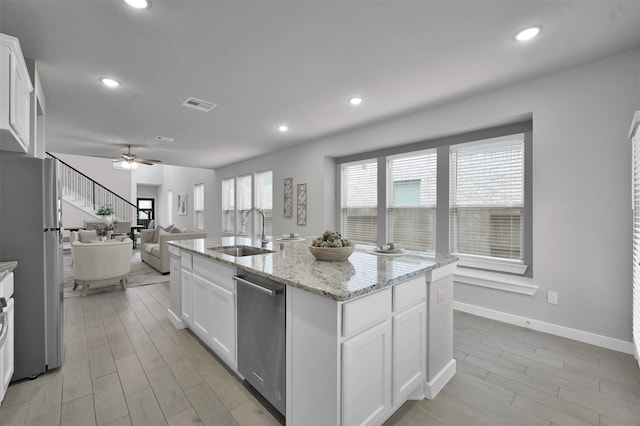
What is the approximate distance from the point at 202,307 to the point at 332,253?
130 centimetres

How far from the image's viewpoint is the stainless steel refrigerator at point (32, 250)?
6.59 ft

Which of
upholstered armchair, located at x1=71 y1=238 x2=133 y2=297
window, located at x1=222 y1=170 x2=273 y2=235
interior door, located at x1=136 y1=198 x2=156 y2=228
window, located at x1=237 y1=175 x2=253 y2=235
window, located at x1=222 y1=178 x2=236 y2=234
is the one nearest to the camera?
upholstered armchair, located at x1=71 y1=238 x2=133 y2=297

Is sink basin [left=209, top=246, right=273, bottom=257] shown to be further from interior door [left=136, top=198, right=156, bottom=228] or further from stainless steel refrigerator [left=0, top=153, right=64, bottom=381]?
interior door [left=136, top=198, right=156, bottom=228]

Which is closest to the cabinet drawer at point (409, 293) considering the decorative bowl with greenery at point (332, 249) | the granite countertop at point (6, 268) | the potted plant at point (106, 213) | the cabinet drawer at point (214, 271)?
the decorative bowl with greenery at point (332, 249)

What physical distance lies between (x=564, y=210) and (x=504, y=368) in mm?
1607

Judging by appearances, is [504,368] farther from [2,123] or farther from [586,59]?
[2,123]

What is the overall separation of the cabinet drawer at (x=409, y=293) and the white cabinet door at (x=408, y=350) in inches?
1.6

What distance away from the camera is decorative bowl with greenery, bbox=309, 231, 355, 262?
2.03m

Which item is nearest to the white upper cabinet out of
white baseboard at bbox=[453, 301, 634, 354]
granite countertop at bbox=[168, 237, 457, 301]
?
granite countertop at bbox=[168, 237, 457, 301]

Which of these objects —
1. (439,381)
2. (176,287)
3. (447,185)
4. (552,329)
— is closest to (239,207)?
(176,287)

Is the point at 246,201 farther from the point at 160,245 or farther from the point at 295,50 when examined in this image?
the point at 295,50

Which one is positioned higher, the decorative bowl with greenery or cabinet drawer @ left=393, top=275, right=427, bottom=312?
the decorative bowl with greenery

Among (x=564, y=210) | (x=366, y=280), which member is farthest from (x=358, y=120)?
(x=366, y=280)

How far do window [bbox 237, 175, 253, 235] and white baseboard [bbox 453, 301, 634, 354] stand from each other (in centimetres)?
535
